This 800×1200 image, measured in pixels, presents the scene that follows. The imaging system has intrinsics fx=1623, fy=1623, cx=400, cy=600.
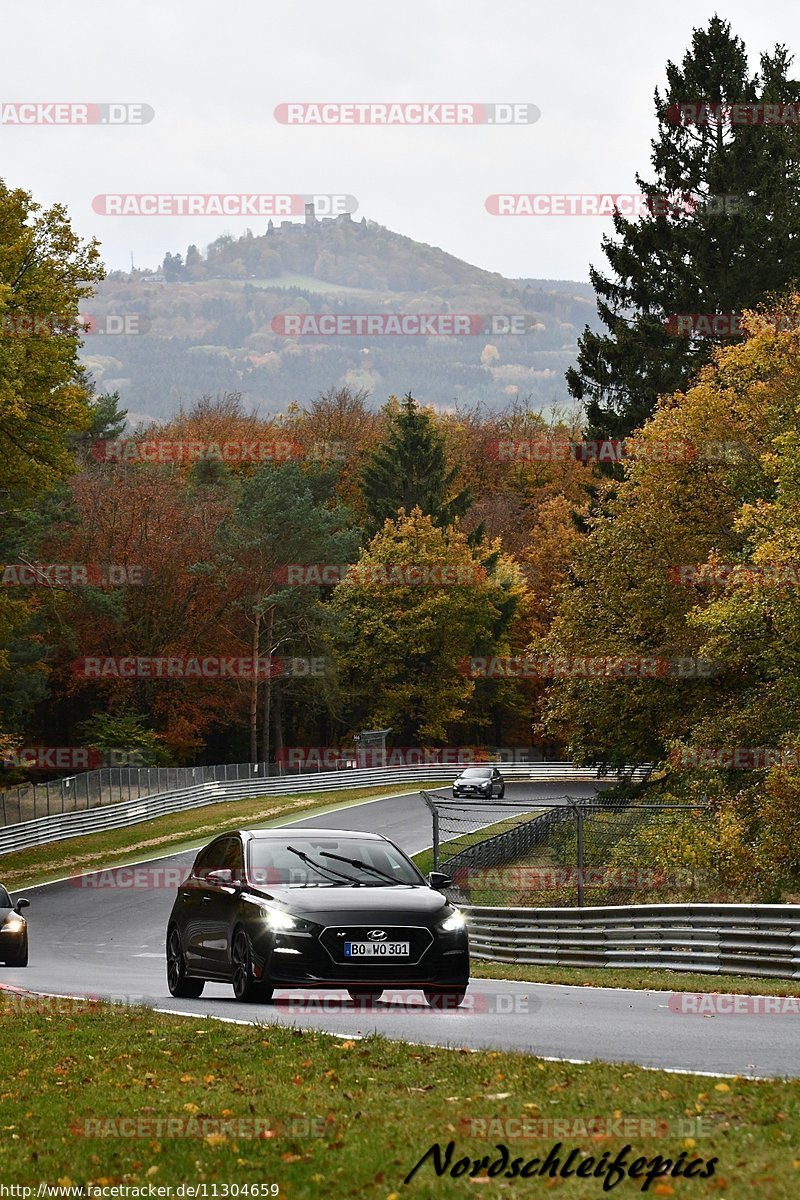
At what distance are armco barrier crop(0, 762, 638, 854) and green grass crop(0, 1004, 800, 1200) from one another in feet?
133

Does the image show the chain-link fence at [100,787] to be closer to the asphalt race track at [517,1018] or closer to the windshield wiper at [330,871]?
the asphalt race track at [517,1018]

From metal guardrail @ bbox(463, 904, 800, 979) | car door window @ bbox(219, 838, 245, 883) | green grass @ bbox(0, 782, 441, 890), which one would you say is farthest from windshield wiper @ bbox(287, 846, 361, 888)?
green grass @ bbox(0, 782, 441, 890)

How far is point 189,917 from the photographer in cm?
1614

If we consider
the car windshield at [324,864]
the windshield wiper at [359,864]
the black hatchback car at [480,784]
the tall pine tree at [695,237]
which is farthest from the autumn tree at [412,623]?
the windshield wiper at [359,864]

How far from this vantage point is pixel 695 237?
52.6 meters

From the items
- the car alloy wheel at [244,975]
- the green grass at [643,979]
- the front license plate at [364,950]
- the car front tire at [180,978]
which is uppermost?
the front license plate at [364,950]

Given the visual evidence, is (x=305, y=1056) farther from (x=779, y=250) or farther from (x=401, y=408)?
(x=401, y=408)

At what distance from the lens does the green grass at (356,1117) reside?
665 centimetres

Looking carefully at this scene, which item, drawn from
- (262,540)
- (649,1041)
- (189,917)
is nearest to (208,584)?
(262,540)

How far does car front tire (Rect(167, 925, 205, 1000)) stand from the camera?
54.2 ft

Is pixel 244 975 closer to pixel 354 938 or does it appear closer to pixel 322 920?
pixel 322 920

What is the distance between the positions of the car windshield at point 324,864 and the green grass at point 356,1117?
3648mm

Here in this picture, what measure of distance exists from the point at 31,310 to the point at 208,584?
40065mm

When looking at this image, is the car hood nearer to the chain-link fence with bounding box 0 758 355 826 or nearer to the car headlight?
the car headlight
